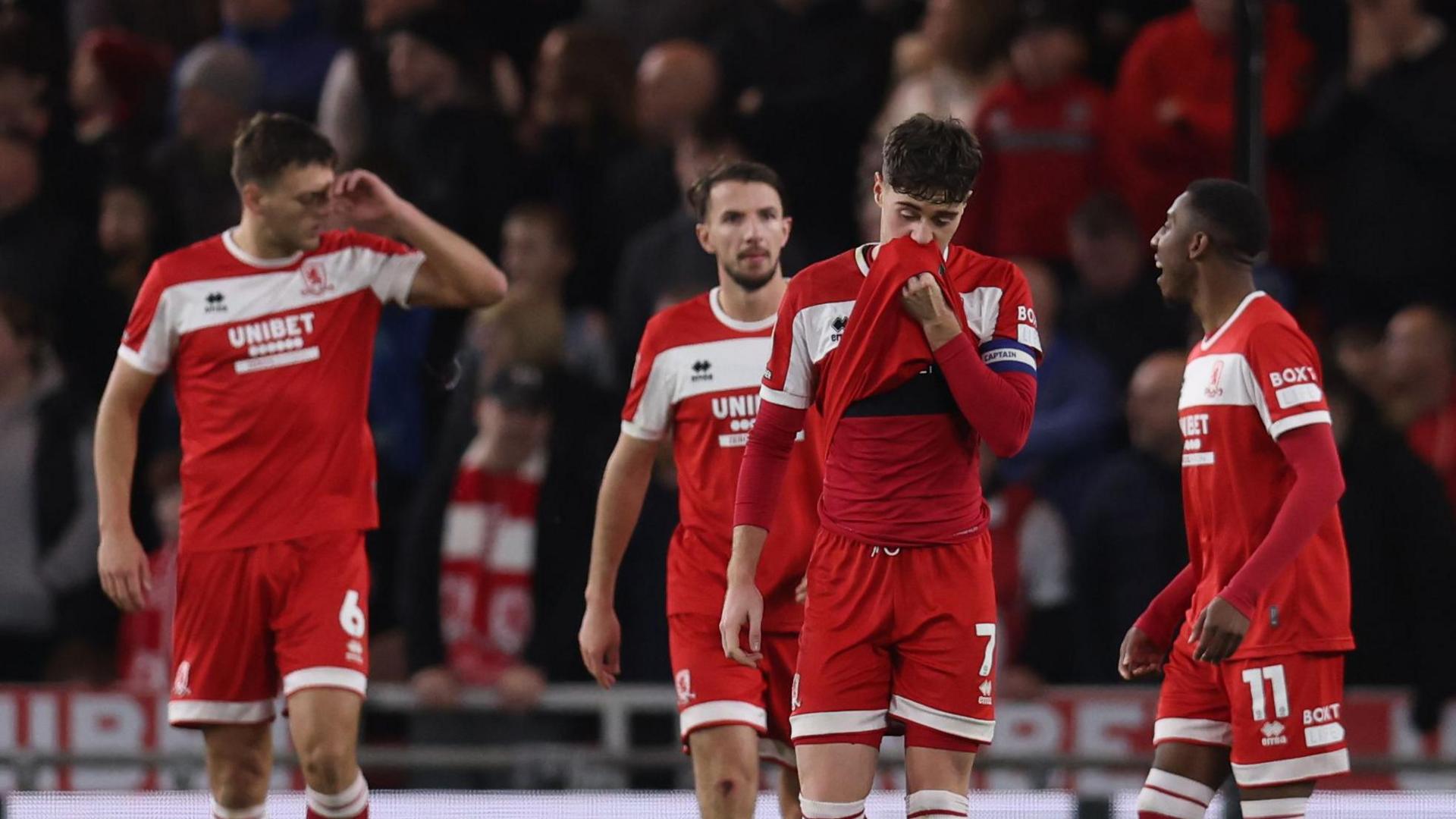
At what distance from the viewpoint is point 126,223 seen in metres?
9.27

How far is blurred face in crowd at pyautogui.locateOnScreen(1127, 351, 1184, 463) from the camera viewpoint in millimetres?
7727

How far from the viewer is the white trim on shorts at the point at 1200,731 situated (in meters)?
5.29

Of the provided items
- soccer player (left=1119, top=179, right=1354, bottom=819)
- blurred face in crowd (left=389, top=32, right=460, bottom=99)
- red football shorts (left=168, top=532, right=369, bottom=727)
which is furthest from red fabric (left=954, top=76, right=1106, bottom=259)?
red football shorts (left=168, top=532, right=369, bottom=727)

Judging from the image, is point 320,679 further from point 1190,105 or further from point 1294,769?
point 1190,105

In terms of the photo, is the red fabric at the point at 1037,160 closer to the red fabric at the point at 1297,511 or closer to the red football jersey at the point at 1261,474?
the red football jersey at the point at 1261,474

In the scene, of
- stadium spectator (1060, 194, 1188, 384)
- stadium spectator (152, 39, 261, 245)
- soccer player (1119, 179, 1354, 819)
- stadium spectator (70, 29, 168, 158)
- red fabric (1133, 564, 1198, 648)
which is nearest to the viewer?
soccer player (1119, 179, 1354, 819)

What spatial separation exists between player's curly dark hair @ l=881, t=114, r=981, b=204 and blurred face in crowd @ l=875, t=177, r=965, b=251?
0.04 ft

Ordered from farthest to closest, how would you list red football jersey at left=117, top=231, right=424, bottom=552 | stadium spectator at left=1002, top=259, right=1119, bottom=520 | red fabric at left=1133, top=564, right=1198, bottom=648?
stadium spectator at left=1002, top=259, right=1119, bottom=520 → red football jersey at left=117, top=231, right=424, bottom=552 → red fabric at left=1133, top=564, right=1198, bottom=648

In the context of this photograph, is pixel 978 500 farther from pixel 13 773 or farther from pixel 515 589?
pixel 13 773

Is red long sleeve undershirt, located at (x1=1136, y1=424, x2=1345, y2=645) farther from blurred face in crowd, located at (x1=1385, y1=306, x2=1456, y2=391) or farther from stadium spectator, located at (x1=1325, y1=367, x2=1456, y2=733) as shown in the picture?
blurred face in crowd, located at (x1=1385, y1=306, x2=1456, y2=391)

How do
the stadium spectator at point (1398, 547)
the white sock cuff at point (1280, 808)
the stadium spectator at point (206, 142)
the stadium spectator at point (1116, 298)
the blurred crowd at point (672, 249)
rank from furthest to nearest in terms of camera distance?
1. the stadium spectator at point (206, 142)
2. the stadium spectator at point (1116, 298)
3. the blurred crowd at point (672, 249)
4. the stadium spectator at point (1398, 547)
5. the white sock cuff at point (1280, 808)

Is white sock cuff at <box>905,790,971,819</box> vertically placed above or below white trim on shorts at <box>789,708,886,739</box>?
below

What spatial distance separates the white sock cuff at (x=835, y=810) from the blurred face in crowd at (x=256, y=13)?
639cm

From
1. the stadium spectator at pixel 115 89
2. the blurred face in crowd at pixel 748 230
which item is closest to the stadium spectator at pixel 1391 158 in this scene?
the blurred face in crowd at pixel 748 230
